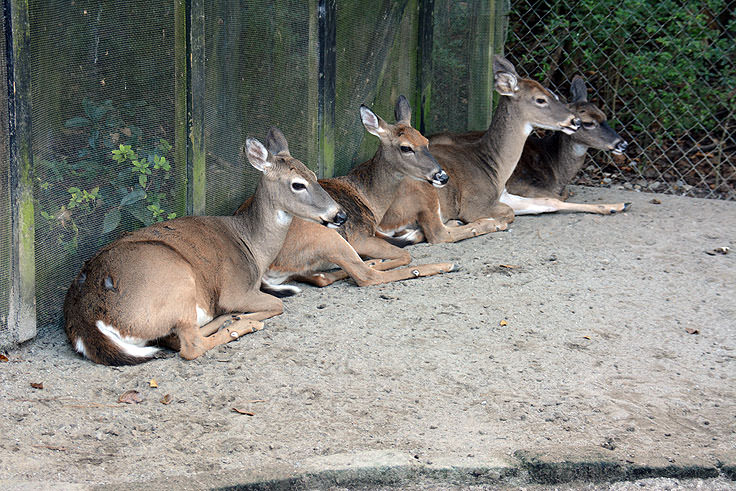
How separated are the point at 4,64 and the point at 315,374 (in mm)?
2070

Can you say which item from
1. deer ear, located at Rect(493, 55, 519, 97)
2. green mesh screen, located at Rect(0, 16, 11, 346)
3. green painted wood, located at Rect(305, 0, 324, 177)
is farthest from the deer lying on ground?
green mesh screen, located at Rect(0, 16, 11, 346)

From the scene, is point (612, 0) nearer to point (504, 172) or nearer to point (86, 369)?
point (504, 172)

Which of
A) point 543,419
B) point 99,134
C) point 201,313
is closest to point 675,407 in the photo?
point 543,419

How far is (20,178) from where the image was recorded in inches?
190

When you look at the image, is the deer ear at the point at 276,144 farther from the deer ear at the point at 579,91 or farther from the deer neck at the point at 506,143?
the deer ear at the point at 579,91

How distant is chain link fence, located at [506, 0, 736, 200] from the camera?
9.17 meters

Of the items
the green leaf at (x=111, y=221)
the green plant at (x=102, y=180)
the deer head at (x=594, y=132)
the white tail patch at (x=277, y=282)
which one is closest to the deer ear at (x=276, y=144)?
the green plant at (x=102, y=180)

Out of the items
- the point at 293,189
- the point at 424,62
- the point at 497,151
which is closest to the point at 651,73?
the point at 497,151

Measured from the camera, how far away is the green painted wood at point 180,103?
5.69 m

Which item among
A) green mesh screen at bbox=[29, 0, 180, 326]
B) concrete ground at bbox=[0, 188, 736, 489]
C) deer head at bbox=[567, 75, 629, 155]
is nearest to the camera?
concrete ground at bbox=[0, 188, 736, 489]

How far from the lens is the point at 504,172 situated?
8.06 meters

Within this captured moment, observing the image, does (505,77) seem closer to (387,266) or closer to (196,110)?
(387,266)

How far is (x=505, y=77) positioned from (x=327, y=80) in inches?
65.0

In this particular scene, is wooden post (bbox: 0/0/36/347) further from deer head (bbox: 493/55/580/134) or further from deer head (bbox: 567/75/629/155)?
deer head (bbox: 567/75/629/155)
